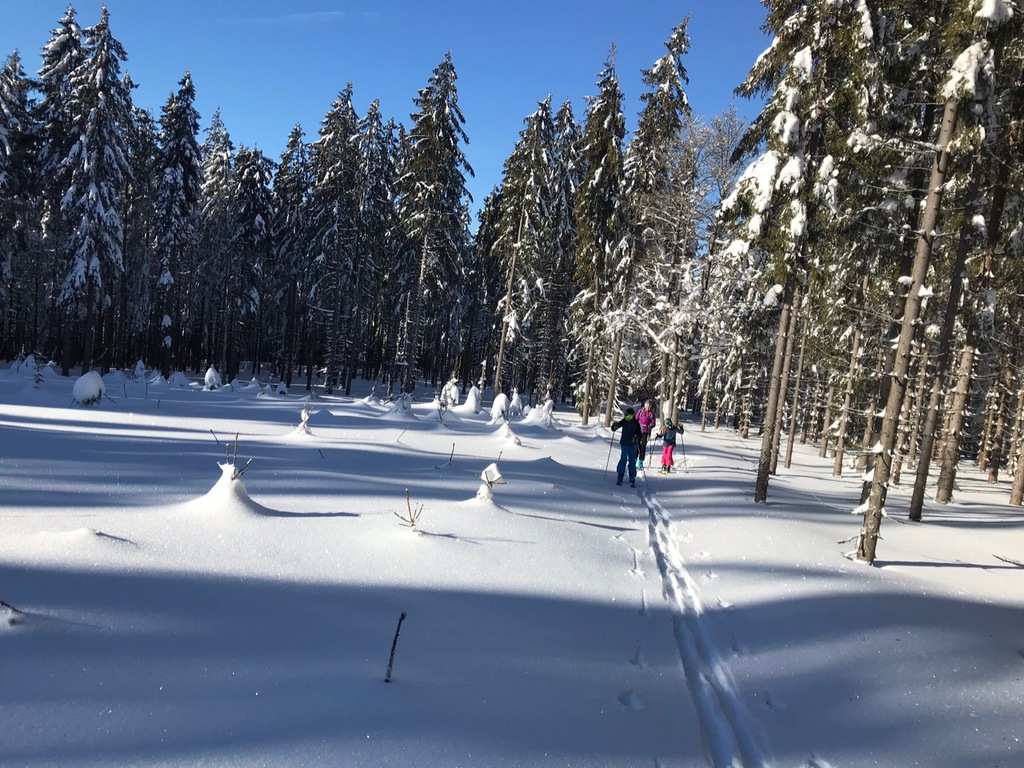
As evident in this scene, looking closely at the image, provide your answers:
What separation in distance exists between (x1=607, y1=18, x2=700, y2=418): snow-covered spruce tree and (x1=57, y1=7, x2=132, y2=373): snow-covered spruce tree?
75.1 feet

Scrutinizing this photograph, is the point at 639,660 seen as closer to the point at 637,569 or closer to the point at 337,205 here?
the point at 637,569

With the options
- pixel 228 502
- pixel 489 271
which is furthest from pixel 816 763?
pixel 489 271

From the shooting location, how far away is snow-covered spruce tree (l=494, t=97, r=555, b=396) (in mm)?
27156

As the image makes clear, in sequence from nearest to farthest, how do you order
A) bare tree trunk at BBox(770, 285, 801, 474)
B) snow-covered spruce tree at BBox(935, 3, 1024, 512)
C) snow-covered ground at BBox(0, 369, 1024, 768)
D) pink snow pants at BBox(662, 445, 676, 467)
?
snow-covered ground at BBox(0, 369, 1024, 768) → snow-covered spruce tree at BBox(935, 3, 1024, 512) → bare tree trunk at BBox(770, 285, 801, 474) → pink snow pants at BBox(662, 445, 676, 467)

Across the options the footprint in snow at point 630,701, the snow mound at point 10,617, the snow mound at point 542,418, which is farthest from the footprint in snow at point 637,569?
the snow mound at point 542,418

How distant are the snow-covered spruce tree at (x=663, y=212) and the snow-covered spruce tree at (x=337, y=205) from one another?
16395 millimetres

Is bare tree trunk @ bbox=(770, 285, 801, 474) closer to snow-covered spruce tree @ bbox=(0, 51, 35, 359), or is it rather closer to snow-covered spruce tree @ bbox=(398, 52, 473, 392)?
snow-covered spruce tree @ bbox=(398, 52, 473, 392)

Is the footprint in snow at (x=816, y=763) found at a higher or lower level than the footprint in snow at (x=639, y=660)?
lower

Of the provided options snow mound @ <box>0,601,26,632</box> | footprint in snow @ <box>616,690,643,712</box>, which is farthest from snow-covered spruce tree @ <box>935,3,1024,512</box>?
snow mound @ <box>0,601,26,632</box>

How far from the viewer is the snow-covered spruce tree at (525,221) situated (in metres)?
27.2

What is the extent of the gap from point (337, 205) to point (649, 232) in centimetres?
1762

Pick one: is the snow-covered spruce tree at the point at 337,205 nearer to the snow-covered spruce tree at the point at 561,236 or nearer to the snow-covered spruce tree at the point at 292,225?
the snow-covered spruce tree at the point at 292,225

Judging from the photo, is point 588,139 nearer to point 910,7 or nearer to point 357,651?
point 910,7

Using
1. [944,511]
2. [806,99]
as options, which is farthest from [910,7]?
[944,511]
